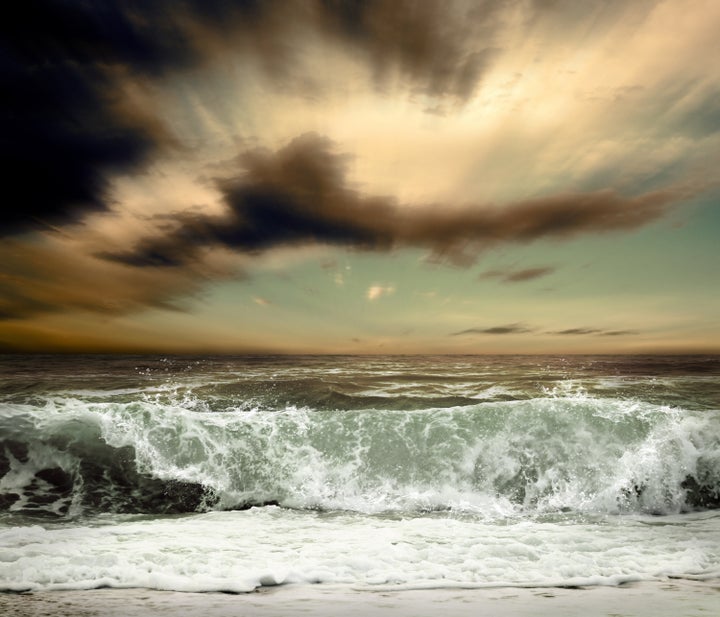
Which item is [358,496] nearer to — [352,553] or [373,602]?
[352,553]

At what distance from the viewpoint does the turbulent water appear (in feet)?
16.8

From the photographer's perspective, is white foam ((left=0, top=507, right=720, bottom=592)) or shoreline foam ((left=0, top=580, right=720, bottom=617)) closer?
shoreline foam ((left=0, top=580, right=720, bottom=617))

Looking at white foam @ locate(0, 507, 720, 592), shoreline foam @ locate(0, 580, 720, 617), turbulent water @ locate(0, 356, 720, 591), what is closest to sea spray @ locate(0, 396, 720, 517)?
turbulent water @ locate(0, 356, 720, 591)

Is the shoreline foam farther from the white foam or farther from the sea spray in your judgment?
the sea spray

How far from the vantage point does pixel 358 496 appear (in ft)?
29.2

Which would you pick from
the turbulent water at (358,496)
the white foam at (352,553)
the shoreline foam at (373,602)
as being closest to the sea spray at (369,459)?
the turbulent water at (358,496)

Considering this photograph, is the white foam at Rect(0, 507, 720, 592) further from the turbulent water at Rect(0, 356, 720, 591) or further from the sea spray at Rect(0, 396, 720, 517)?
the sea spray at Rect(0, 396, 720, 517)

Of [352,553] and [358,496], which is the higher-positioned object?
[352,553]

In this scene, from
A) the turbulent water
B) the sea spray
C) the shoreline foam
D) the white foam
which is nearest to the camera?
the shoreline foam

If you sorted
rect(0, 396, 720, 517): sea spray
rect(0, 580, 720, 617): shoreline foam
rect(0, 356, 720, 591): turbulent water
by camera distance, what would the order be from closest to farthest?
rect(0, 580, 720, 617): shoreline foam → rect(0, 356, 720, 591): turbulent water → rect(0, 396, 720, 517): sea spray

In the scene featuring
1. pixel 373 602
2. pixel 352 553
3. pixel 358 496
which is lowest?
pixel 358 496

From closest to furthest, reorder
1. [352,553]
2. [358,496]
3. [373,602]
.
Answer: [373,602] < [352,553] < [358,496]

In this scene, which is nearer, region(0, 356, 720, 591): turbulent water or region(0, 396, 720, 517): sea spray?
region(0, 356, 720, 591): turbulent water

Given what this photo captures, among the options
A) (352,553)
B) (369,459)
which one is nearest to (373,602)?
(352,553)
